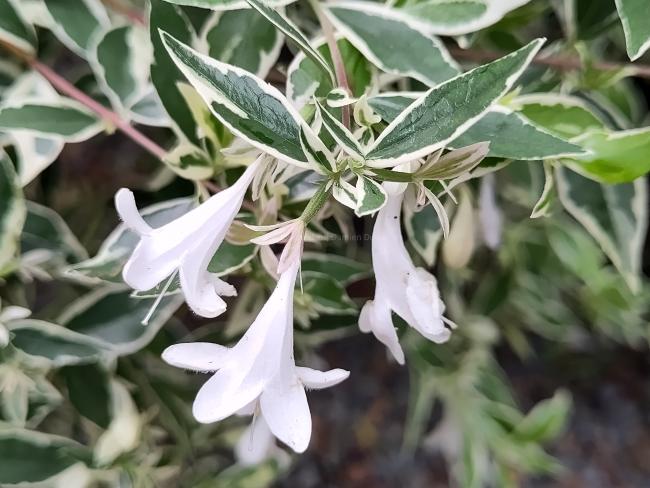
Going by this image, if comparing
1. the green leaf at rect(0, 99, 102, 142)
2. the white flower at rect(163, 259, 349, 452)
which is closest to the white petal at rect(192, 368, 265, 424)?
the white flower at rect(163, 259, 349, 452)

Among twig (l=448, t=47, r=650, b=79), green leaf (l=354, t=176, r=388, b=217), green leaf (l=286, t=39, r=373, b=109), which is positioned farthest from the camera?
twig (l=448, t=47, r=650, b=79)

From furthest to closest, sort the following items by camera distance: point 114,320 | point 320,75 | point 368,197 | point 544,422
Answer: point 544,422
point 114,320
point 320,75
point 368,197

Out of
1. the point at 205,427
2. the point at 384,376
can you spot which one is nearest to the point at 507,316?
the point at 384,376

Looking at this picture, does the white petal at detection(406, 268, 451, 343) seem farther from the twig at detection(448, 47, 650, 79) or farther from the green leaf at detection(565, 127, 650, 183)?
the twig at detection(448, 47, 650, 79)

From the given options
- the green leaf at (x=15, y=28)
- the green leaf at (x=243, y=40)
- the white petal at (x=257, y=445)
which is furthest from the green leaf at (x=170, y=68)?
the white petal at (x=257, y=445)

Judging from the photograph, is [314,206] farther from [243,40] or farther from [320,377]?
[243,40]

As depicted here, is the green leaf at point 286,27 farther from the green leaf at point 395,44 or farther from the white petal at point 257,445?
the white petal at point 257,445

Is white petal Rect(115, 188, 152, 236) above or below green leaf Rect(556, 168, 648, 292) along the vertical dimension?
above

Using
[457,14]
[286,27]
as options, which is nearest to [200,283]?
[286,27]
